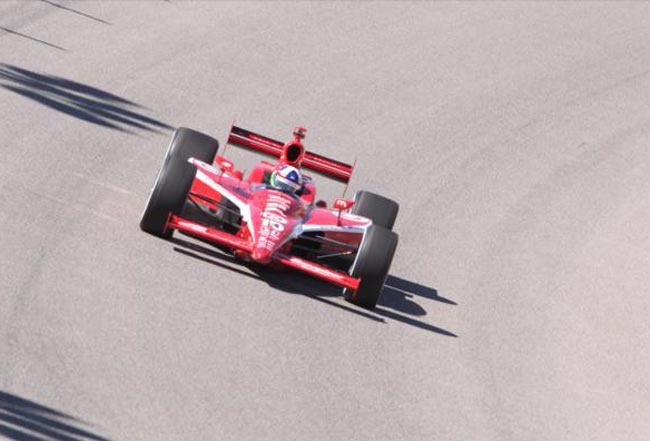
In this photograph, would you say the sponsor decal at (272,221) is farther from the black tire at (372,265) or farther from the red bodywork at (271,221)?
the black tire at (372,265)

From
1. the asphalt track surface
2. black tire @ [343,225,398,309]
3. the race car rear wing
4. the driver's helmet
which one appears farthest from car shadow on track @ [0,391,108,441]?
the race car rear wing

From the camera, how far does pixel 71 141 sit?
16.3 meters

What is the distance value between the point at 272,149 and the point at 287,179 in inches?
45.0

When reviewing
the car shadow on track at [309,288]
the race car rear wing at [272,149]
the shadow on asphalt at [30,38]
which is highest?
the shadow on asphalt at [30,38]

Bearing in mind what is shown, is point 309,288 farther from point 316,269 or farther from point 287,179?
point 287,179

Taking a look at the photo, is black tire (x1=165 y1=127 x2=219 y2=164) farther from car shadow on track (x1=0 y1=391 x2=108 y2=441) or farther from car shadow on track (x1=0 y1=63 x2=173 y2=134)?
car shadow on track (x1=0 y1=391 x2=108 y2=441)

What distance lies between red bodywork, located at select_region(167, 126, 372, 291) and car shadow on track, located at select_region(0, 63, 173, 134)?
3.52m

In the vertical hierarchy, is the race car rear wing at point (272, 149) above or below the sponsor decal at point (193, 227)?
above

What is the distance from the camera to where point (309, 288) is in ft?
45.0

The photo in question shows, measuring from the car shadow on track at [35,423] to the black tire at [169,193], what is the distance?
12.0 ft

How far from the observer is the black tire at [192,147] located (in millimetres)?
14359

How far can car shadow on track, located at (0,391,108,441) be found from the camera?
9.33 m

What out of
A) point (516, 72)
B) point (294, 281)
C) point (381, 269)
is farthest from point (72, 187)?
point (516, 72)

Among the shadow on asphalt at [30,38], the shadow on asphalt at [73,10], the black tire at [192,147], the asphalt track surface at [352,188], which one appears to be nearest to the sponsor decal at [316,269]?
the asphalt track surface at [352,188]
